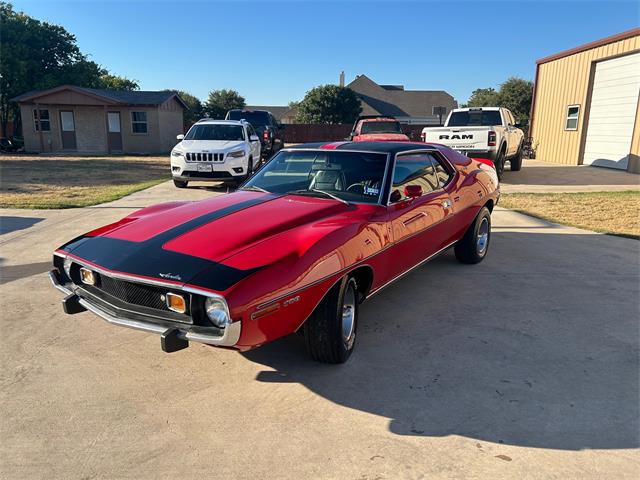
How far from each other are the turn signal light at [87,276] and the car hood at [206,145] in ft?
28.2

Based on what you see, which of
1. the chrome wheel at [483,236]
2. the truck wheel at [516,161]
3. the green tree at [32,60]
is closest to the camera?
the chrome wheel at [483,236]

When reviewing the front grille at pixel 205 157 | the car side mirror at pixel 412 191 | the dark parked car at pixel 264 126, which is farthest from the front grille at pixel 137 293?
the dark parked car at pixel 264 126

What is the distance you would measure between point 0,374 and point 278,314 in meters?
2.05

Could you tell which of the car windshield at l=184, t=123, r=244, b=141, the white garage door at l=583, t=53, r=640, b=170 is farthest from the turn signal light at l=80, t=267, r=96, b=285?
the white garage door at l=583, t=53, r=640, b=170

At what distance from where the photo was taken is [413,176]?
14.9ft

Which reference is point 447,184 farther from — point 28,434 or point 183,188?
point 183,188

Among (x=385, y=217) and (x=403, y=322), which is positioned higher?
(x=385, y=217)

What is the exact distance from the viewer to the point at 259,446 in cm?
258

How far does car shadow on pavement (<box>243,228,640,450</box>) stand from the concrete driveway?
14 mm

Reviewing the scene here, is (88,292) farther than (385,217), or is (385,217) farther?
(385,217)

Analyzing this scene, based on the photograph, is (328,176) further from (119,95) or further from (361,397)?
(119,95)

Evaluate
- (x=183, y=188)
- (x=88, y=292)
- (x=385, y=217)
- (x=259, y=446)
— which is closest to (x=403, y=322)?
(x=385, y=217)

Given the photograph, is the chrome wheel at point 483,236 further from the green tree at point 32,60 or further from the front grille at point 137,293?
the green tree at point 32,60

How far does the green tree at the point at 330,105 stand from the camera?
48094 millimetres
